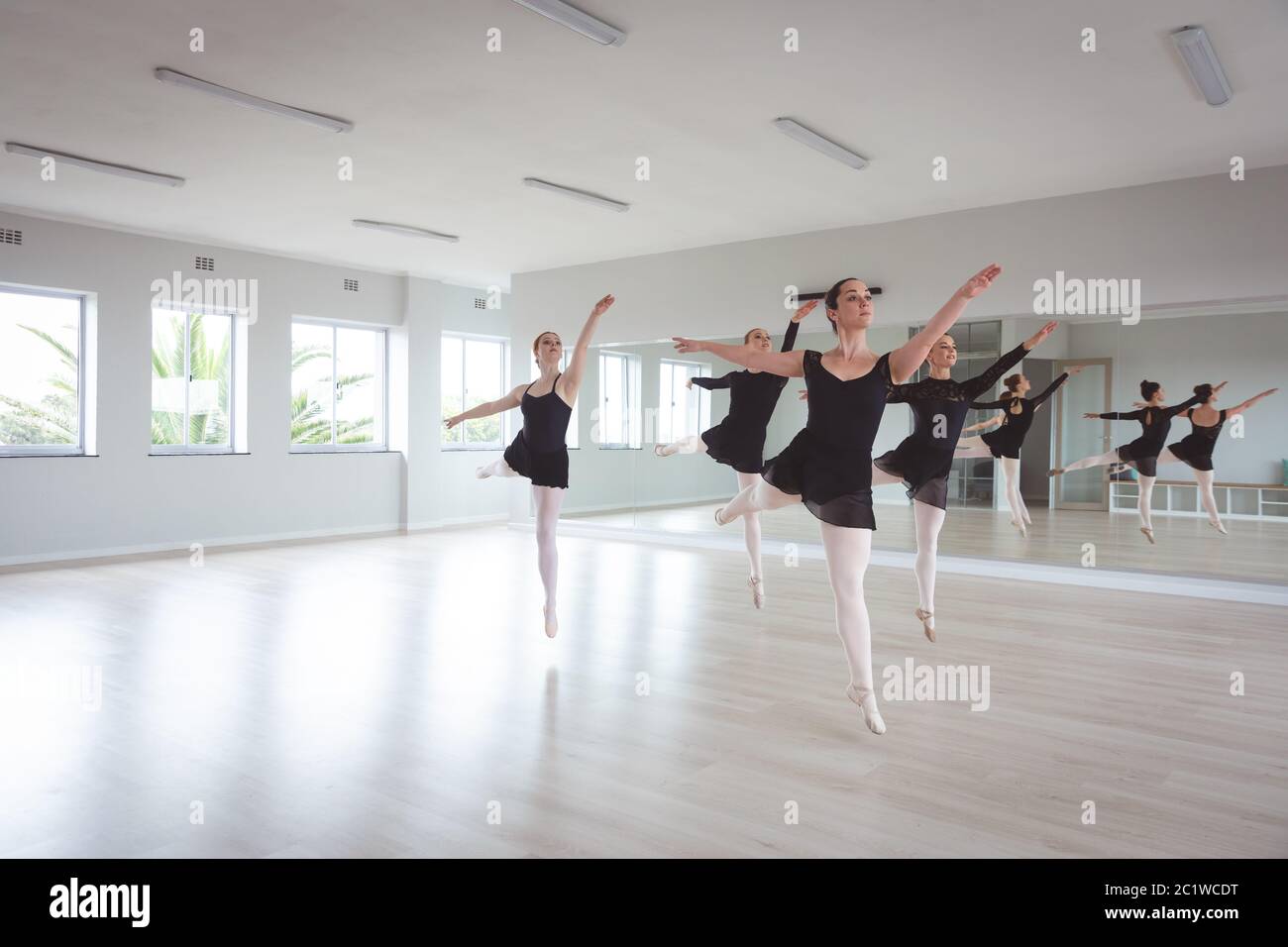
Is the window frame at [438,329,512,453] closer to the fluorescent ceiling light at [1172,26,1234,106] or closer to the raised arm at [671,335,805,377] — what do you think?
the fluorescent ceiling light at [1172,26,1234,106]

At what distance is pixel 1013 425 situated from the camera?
21.8ft

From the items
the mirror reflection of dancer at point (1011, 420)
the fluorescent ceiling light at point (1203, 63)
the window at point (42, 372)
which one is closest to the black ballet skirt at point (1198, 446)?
the mirror reflection of dancer at point (1011, 420)

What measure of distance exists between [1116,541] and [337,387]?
27.9 feet

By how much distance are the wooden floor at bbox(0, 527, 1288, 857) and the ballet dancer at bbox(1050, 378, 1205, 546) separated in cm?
90

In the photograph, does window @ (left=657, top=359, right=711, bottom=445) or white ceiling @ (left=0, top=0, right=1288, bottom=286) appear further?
window @ (left=657, top=359, right=711, bottom=445)

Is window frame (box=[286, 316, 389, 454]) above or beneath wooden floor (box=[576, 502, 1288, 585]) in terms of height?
above

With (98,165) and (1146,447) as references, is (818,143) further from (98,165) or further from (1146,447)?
(98,165)

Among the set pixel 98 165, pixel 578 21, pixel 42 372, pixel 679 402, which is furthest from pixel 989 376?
pixel 42 372

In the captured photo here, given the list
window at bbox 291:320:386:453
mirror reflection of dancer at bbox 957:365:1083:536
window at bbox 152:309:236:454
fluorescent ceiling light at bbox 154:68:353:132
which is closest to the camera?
fluorescent ceiling light at bbox 154:68:353:132

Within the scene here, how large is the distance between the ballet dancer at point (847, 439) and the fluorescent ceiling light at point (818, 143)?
8.46 feet

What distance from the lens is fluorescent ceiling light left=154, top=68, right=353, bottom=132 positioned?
199 inches

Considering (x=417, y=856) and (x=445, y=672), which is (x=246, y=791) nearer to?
(x=417, y=856)

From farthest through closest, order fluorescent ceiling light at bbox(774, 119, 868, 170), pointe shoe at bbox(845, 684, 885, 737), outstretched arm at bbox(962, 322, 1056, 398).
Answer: fluorescent ceiling light at bbox(774, 119, 868, 170) < outstretched arm at bbox(962, 322, 1056, 398) < pointe shoe at bbox(845, 684, 885, 737)

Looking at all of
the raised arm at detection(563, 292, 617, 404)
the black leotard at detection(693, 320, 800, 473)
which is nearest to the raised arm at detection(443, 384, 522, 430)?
the raised arm at detection(563, 292, 617, 404)
